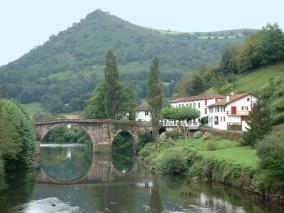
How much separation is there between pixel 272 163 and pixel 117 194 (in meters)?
19.9

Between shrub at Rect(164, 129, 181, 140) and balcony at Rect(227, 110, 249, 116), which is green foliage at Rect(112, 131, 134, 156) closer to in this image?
shrub at Rect(164, 129, 181, 140)

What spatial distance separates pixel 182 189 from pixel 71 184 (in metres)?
17.9

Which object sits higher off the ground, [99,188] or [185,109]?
[185,109]

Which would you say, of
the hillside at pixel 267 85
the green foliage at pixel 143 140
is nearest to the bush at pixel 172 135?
the green foliage at pixel 143 140

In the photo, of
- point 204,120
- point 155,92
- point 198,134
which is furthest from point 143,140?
point 155,92

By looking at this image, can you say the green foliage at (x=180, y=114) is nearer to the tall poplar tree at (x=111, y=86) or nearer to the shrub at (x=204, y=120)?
the shrub at (x=204, y=120)

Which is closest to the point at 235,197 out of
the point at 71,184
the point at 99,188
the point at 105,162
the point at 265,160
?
the point at 265,160

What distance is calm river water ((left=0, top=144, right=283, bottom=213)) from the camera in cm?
6066

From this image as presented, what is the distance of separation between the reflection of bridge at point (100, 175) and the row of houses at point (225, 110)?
20.9 meters

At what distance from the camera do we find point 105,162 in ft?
378

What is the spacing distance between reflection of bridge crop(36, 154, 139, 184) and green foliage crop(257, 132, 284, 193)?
96.4 feet

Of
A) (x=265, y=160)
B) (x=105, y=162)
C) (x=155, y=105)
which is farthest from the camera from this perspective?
(x=105, y=162)

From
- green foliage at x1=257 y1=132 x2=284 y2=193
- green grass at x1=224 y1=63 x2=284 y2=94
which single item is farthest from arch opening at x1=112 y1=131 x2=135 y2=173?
green foliage at x1=257 y1=132 x2=284 y2=193

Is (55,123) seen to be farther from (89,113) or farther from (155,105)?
(155,105)
